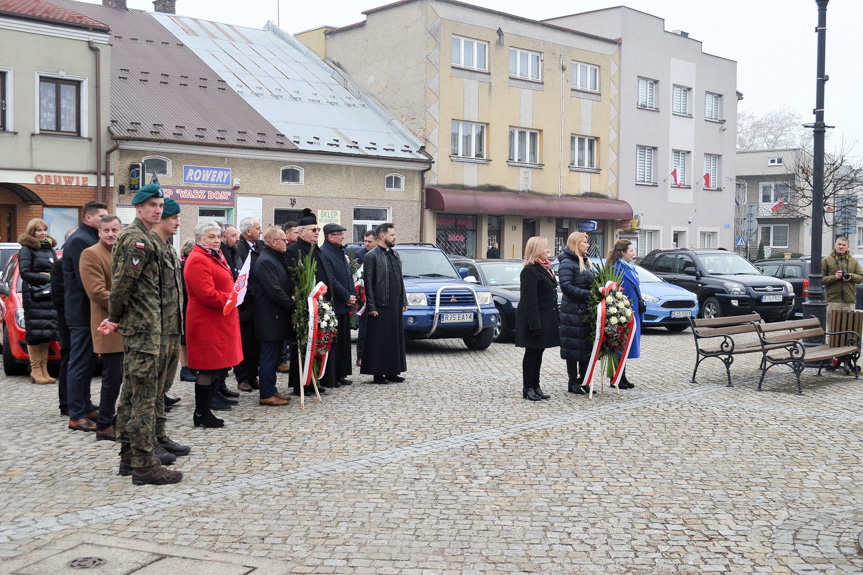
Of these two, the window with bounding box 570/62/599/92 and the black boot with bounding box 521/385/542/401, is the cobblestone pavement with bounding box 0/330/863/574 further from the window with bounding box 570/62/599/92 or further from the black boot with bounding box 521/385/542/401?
the window with bounding box 570/62/599/92

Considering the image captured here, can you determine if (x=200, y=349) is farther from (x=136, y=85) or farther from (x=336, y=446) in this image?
(x=136, y=85)

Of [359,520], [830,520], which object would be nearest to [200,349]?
[359,520]

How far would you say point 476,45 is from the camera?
33500 millimetres

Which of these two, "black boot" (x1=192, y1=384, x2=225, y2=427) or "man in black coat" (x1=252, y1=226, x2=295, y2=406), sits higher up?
"man in black coat" (x1=252, y1=226, x2=295, y2=406)

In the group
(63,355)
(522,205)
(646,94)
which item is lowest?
(63,355)

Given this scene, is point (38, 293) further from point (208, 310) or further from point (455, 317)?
point (455, 317)

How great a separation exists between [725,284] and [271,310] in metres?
13.4

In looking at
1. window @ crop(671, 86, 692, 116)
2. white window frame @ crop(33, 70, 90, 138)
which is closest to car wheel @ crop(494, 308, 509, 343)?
white window frame @ crop(33, 70, 90, 138)

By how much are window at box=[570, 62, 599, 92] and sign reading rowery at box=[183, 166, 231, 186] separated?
53.4 feet

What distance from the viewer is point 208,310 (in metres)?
8.16

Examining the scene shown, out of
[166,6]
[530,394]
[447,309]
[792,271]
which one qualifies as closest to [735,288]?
[792,271]

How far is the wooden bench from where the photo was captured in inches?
453

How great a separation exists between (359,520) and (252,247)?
5.99 meters

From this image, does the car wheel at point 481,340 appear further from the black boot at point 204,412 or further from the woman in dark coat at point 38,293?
the black boot at point 204,412
